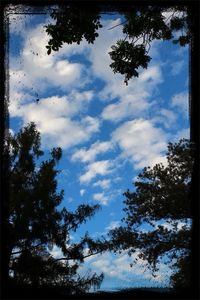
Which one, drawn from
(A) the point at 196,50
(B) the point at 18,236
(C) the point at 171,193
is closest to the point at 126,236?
(C) the point at 171,193

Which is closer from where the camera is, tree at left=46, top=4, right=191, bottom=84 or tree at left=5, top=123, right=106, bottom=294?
tree at left=46, top=4, right=191, bottom=84

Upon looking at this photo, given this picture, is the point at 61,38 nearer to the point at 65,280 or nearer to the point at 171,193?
the point at 65,280

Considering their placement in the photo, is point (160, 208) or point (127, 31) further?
point (160, 208)

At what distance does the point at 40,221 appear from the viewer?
12078mm

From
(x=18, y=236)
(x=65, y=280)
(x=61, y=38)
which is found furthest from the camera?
(x=65, y=280)

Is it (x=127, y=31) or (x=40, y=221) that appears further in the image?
(x=40, y=221)

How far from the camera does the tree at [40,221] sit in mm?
10930

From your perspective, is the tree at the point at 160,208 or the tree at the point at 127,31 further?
the tree at the point at 160,208

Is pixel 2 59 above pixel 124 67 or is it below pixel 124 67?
below

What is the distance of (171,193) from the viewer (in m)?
15.9

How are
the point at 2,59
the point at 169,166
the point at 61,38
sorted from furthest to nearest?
the point at 169,166 → the point at 61,38 → the point at 2,59

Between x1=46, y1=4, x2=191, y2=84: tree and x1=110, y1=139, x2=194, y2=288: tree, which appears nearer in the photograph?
x1=46, y1=4, x2=191, y2=84: tree

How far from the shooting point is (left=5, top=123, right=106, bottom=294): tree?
10.9m

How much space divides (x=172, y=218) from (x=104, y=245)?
2.97 meters
